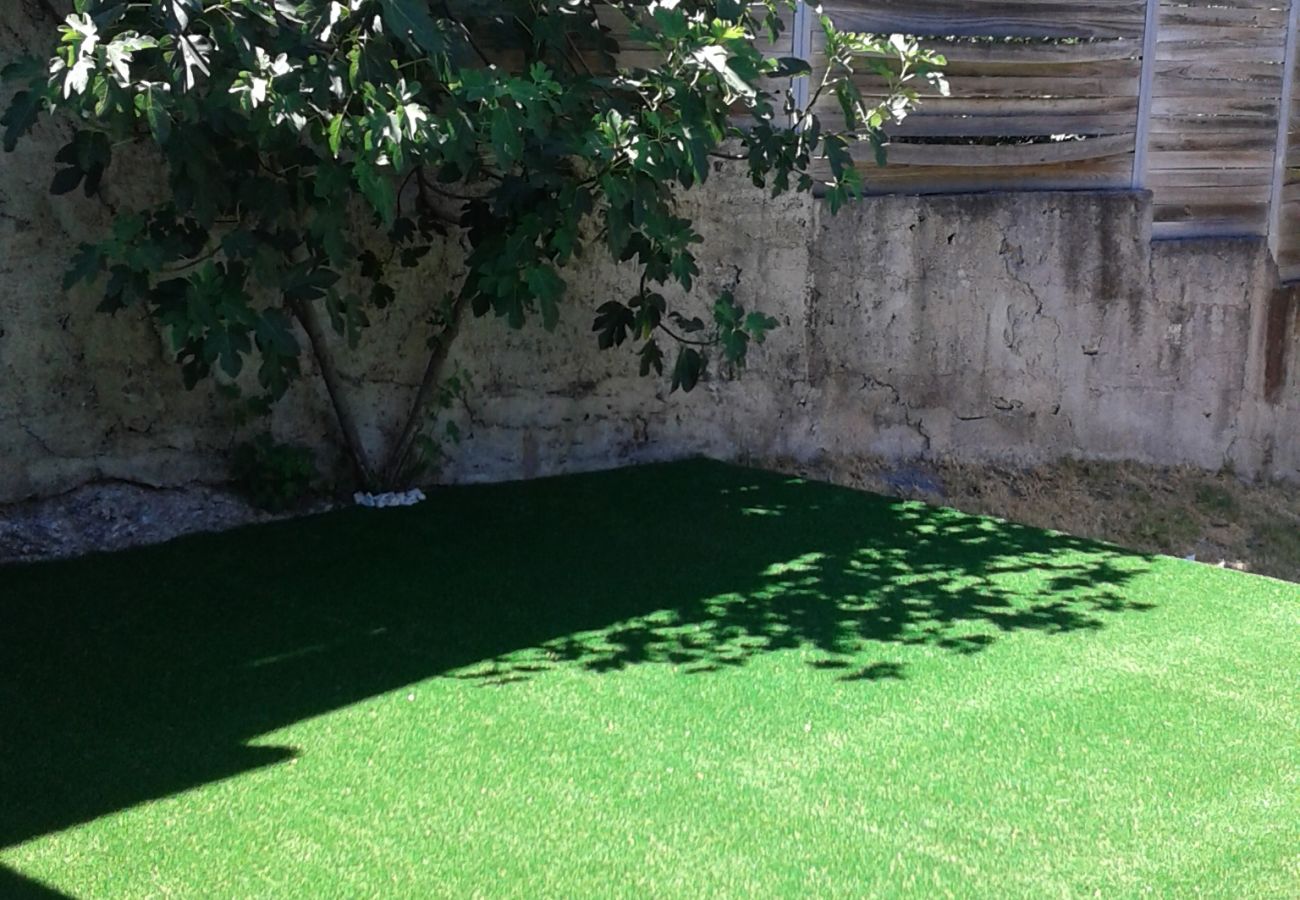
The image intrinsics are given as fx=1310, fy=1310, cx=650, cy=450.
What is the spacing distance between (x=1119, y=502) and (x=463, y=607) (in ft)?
15.3

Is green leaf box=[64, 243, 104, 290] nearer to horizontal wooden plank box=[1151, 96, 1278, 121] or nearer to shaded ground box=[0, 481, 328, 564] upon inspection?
shaded ground box=[0, 481, 328, 564]

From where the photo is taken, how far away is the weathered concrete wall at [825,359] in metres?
5.04

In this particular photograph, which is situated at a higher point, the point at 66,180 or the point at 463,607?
the point at 66,180

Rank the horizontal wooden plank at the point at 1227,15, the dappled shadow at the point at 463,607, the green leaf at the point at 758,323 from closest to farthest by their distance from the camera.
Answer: the dappled shadow at the point at 463,607, the green leaf at the point at 758,323, the horizontal wooden plank at the point at 1227,15

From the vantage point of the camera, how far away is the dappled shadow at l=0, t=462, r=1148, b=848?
3.44 metres

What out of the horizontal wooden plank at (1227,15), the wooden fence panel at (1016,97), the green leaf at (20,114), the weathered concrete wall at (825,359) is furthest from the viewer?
the horizontal wooden plank at (1227,15)

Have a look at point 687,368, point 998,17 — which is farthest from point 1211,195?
point 687,368

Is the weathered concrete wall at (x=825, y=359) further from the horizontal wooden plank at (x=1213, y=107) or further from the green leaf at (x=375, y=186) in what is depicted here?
the green leaf at (x=375, y=186)

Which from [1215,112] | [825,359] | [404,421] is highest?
[1215,112]

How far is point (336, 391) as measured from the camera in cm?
564

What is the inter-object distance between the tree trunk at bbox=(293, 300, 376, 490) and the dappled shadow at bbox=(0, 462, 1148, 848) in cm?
33

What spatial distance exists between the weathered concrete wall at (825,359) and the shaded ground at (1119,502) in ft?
0.41

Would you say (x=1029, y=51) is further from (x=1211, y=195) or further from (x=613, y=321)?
(x=613, y=321)

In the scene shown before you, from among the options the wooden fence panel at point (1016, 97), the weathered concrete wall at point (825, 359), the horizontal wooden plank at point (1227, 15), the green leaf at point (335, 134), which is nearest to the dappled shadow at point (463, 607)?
the weathered concrete wall at point (825, 359)
